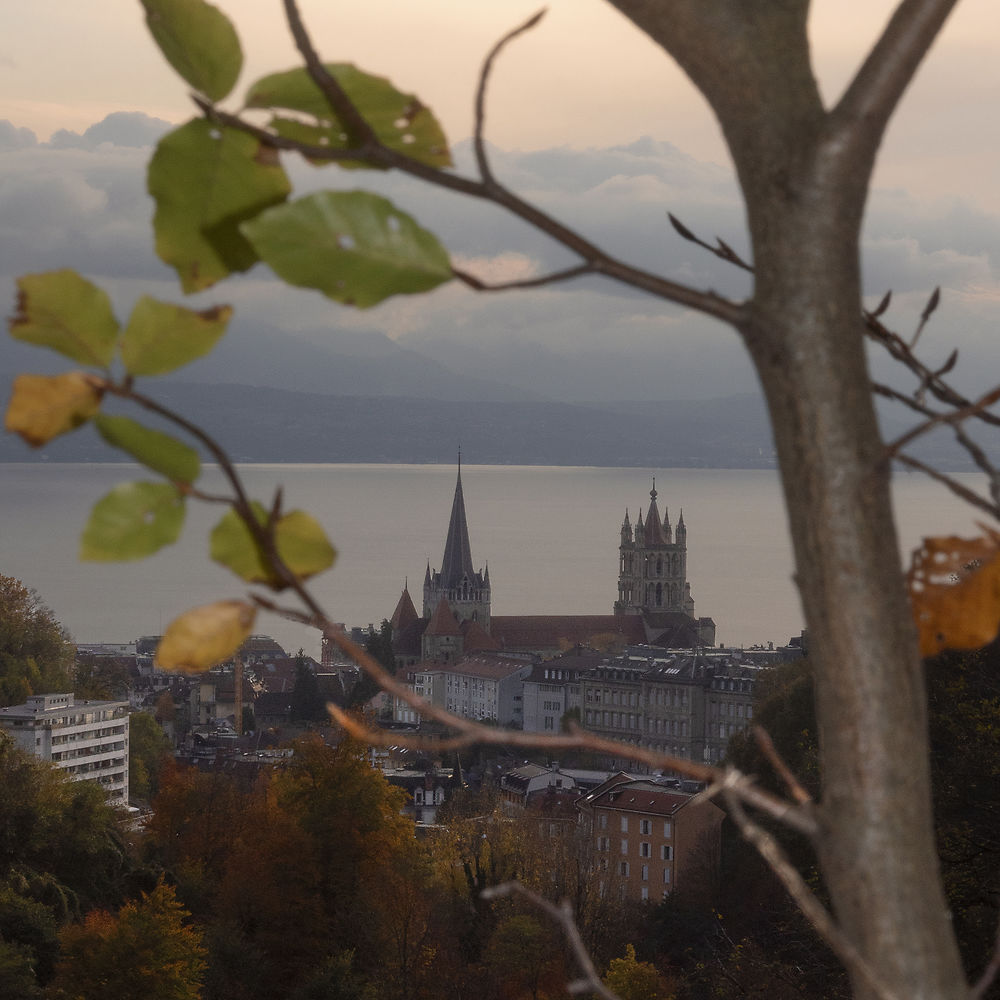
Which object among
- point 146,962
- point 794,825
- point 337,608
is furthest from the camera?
point 337,608

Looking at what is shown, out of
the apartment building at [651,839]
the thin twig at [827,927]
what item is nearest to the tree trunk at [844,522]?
the thin twig at [827,927]

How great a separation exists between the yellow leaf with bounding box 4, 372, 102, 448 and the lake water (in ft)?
105

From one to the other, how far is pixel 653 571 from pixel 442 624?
13330 millimetres

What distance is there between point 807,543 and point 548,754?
132 feet

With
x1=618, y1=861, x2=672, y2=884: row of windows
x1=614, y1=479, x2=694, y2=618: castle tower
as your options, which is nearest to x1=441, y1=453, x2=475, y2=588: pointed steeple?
x1=614, y1=479, x2=694, y2=618: castle tower

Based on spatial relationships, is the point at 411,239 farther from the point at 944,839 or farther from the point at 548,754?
the point at 548,754

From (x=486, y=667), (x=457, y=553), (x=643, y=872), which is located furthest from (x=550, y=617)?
(x=643, y=872)

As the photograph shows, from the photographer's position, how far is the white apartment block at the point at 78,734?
24.7m

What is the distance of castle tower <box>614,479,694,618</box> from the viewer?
65.1 metres

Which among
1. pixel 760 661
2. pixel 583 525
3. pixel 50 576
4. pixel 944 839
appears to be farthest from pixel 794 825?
pixel 583 525

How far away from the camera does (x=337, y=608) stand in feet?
230

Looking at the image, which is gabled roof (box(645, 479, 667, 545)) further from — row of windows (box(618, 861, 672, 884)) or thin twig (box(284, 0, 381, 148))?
thin twig (box(284, 0, 381, 148))

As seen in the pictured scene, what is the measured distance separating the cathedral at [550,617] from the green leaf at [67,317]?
56658 mm

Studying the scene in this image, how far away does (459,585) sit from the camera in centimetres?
6116
